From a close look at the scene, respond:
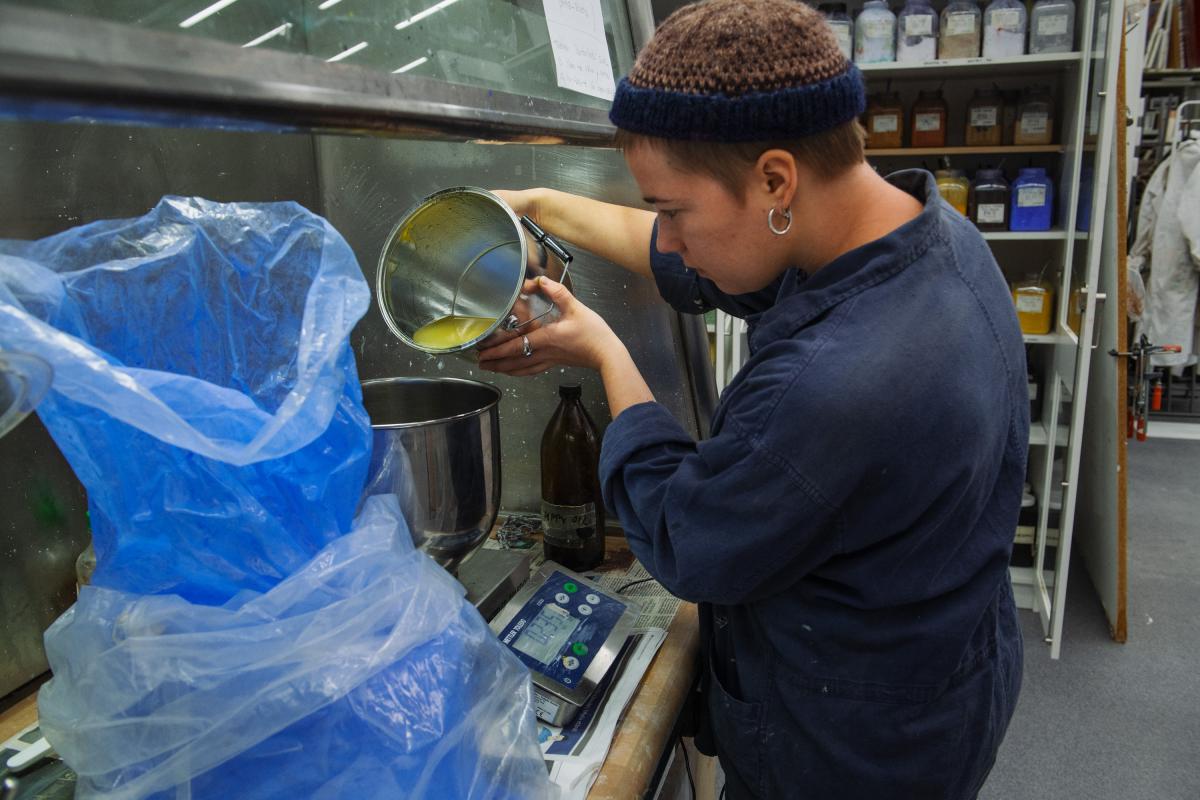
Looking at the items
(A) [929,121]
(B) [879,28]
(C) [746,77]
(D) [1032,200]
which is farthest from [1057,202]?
(C) [746,77]

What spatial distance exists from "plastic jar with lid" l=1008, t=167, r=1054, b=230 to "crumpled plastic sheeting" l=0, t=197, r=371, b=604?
270 centimetres

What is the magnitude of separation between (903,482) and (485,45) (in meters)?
0.82

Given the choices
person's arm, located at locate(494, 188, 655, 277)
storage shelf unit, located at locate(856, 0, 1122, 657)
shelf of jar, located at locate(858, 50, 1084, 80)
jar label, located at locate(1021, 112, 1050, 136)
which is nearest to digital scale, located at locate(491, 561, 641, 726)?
person's arm, located at locate(494, 188, 655, 277)

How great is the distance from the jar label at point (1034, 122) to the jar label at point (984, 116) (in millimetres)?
97

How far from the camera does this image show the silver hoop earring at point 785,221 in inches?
29.4

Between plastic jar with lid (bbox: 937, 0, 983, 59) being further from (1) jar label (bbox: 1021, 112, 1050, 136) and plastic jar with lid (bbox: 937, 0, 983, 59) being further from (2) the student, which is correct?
(2) the student

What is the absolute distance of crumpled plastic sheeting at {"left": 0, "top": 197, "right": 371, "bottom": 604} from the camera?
0.59 m

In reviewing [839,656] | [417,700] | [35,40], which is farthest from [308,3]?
[839,656]

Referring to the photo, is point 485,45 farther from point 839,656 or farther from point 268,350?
point 839,656

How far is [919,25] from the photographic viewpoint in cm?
285

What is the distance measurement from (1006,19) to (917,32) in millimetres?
276

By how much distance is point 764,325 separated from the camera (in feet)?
2.56

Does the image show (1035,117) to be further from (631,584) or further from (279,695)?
(279,695)

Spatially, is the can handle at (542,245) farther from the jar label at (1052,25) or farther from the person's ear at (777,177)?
the jar label at (1052,25)
